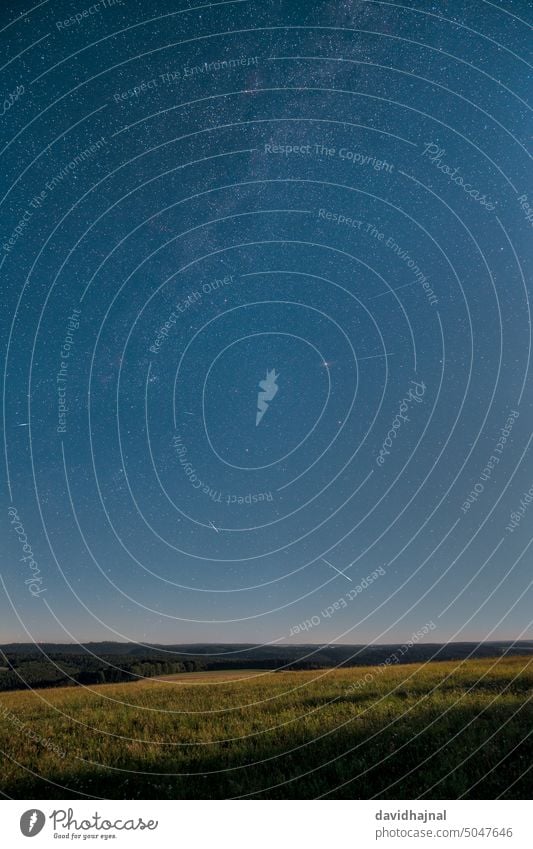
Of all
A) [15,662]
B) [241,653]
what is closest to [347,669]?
[241,653]

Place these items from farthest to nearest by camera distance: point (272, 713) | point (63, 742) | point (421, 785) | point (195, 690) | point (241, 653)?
1. point (241, 653)
2. point (195, 690)
3. point (272, 713)
4. point (63, 742)
5. point (421, 785)

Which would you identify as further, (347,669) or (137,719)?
(347,669)

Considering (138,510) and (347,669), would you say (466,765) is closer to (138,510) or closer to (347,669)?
(347,669)

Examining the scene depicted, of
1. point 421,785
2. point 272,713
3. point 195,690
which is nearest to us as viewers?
point 421,785

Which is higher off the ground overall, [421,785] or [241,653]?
[241,653]
